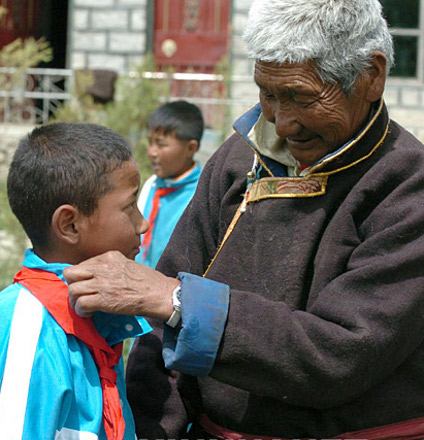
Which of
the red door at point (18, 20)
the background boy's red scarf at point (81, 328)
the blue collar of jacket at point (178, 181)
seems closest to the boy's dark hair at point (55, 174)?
the background boy's red scarf at point (81, 328)

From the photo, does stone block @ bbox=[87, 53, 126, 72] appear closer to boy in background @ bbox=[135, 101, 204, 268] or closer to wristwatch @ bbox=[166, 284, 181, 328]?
boy in background @ bbox=[135, 101, 204, 268]

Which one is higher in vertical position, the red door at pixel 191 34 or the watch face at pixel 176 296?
the red door at pixel 191 34

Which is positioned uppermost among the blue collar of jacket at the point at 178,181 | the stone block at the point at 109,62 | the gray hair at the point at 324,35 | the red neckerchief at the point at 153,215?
the stone block at the point at 109,62

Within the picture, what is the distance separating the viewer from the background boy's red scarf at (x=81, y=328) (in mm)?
1834

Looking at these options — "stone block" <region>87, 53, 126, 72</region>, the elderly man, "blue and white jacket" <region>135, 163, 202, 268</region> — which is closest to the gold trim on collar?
the elderly man

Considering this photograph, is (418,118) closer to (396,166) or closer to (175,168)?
(175,168)

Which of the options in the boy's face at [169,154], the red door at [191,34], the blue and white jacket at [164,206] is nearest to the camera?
the blue and white jacket at [164,206]

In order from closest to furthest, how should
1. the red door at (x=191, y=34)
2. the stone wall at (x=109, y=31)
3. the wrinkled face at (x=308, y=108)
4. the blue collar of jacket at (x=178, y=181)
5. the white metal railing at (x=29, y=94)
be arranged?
the wrinkled face at (x=308, y=108) < the blue collar of jacket at (x=178, y=181) < the white metal railing at (x=29, y=94) < the stone wall at (x=109, y=31) < the red door at (x=191, y=34)

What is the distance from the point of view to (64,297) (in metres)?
1.85

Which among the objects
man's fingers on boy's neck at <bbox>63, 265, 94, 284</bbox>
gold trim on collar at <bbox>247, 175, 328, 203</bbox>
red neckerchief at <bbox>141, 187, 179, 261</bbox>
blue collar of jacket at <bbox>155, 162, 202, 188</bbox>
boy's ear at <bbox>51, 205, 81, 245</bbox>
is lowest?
red neckerchief at <bbox>141, 187, 179, 261</bbox>

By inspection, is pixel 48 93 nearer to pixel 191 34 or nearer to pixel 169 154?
pixel 191 34

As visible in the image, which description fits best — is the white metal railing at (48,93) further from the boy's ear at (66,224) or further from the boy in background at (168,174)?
the boy's ear at (66,224)

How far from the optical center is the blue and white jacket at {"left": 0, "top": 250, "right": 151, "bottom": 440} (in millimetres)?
1735

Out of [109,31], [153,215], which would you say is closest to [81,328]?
[153,215]
